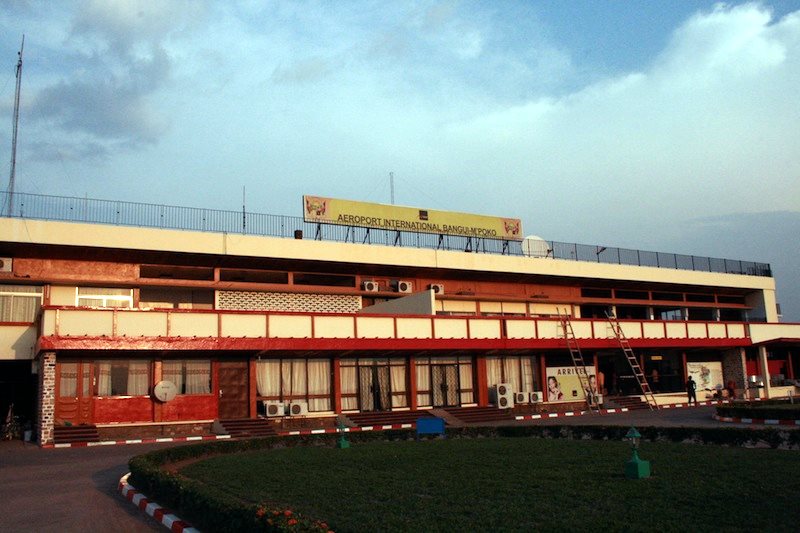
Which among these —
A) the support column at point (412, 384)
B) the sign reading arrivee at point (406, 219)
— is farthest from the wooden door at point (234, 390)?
the sign reading arrivee at point (406, 219)

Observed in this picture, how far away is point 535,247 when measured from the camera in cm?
4156

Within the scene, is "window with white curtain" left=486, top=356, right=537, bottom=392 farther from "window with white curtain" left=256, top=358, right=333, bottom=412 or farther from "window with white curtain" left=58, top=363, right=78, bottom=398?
"window with white curtain" left=58, top=363, right=78, bottom=398

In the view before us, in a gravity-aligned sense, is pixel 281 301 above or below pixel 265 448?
above

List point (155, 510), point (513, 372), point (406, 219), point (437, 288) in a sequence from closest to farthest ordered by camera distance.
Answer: point (155, 510)
point (513, 372)
point (437, 288)
point (406, 219)

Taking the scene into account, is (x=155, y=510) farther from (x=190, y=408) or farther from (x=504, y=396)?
(x=504, y=396)

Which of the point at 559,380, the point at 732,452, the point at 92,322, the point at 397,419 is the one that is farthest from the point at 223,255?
the point at 732,452

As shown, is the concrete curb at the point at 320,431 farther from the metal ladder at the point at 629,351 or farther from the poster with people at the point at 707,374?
the poster with people at the point at 707,374

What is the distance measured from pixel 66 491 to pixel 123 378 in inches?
456

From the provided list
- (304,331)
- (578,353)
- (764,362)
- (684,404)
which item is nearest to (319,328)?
(304,331)

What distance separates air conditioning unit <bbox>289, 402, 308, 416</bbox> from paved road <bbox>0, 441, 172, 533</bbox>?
635 centimetres

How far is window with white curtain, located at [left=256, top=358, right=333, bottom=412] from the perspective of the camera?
27891mm

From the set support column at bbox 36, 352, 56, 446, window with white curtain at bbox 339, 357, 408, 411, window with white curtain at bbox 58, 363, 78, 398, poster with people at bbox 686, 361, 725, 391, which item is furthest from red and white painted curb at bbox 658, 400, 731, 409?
support column at bbox 36, 352, 56, 446

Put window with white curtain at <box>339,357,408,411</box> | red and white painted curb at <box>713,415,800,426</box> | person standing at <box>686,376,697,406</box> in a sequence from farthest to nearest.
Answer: person standing at <box>686,376,697,406</box> < window with white curtain at <box>339,357,408,411</box> < red and white painted curb at <box>713,415,800,426</box>

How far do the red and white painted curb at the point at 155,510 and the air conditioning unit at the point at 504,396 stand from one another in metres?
19.7
